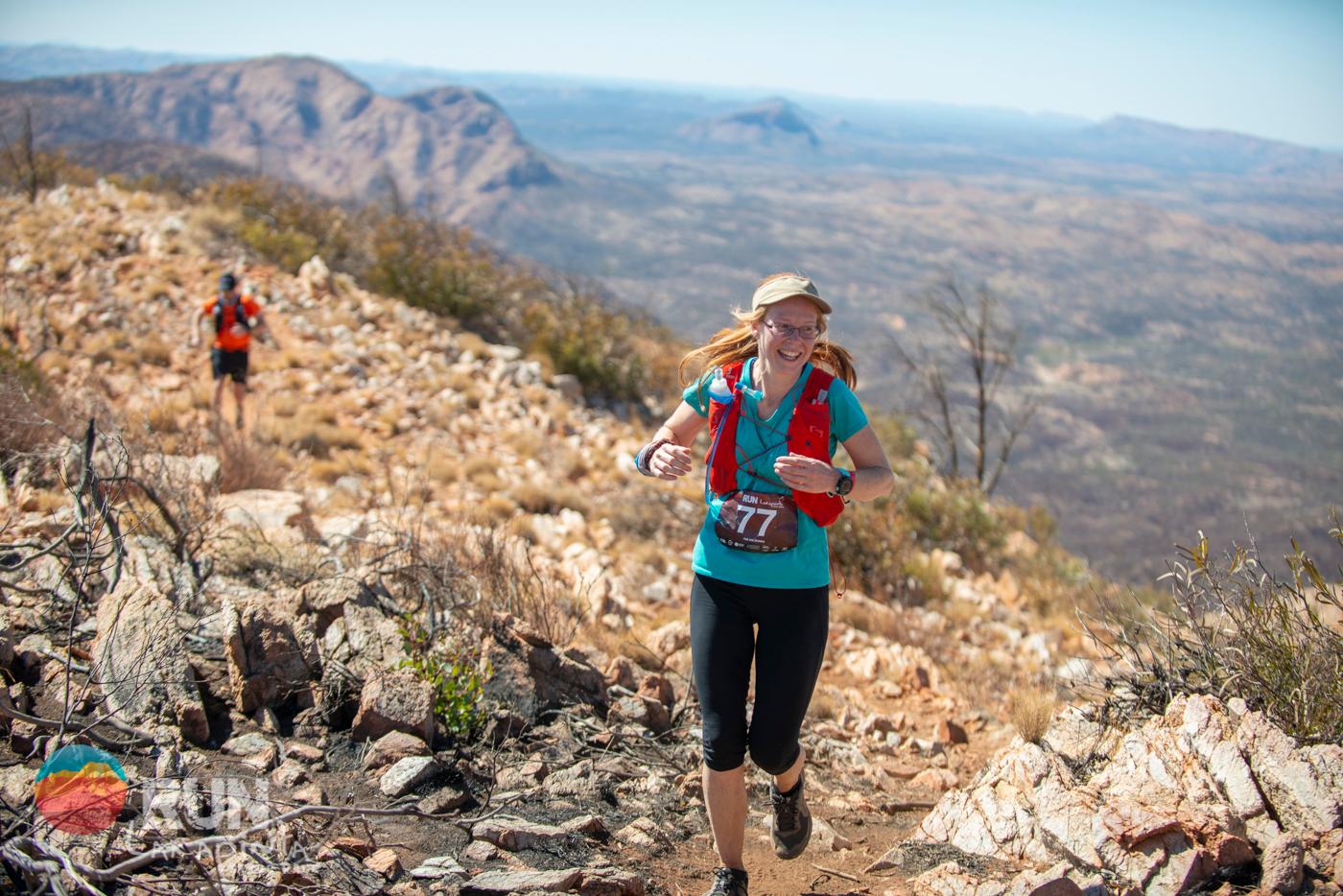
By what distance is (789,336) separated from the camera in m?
2.25

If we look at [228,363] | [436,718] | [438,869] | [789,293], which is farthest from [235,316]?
[789,293]

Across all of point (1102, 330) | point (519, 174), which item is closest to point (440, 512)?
point (1102, 330)

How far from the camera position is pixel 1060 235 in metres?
196

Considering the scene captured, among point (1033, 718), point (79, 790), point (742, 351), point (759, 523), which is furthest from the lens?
point (1033, 718)

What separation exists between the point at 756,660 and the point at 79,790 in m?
1.59

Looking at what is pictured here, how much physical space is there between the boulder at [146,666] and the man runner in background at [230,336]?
15.3ft

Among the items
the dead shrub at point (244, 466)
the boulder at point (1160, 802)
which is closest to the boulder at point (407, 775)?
the boulder at point (1160, 802)

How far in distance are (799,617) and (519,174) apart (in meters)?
206

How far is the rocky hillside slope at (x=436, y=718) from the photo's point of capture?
7.11 feet

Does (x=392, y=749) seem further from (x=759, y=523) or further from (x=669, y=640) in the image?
(x=669, y=640)

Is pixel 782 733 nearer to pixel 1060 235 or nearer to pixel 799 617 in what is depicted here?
pixel 799 617

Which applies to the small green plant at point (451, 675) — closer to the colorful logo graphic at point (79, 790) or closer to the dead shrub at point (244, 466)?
the colorful logo graphic at point (79, 790)

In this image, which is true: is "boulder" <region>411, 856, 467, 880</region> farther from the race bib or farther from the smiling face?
the smiling face

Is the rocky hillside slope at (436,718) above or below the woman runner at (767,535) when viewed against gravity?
below
